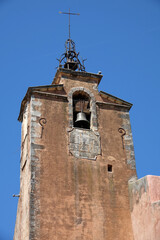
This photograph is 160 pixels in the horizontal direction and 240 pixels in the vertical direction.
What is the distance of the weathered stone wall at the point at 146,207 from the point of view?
1485cm

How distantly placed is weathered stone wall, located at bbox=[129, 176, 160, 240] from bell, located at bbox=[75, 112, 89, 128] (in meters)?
2.99

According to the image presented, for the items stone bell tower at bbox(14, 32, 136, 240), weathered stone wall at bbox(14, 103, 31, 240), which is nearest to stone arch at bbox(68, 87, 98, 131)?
stone bell tower at bbox(14, 32, 136, 240)

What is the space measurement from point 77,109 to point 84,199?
3803 millimetres

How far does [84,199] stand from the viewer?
15.9 meters

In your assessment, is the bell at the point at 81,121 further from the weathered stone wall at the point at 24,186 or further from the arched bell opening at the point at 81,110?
the weathered stone wall at the point at 24,186

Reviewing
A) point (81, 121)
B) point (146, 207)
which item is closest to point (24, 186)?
point (81, 121)

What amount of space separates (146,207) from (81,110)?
4.66 metres

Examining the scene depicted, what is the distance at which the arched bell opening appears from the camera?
17.8 metres

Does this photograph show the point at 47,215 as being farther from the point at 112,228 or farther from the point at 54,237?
the point at 112,228

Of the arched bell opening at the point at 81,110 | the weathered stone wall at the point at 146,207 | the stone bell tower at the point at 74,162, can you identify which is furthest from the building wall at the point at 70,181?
the arched bell opening at the point at 81,110

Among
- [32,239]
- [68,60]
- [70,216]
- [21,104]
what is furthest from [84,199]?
[68,60]

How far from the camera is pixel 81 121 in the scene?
17.8m

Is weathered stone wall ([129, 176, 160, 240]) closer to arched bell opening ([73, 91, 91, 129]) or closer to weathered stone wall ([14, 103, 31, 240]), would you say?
arched bell opening ([73, 91, 91, 129])

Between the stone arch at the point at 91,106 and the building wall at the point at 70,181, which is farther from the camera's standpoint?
the stone arch at the point at 91,106
